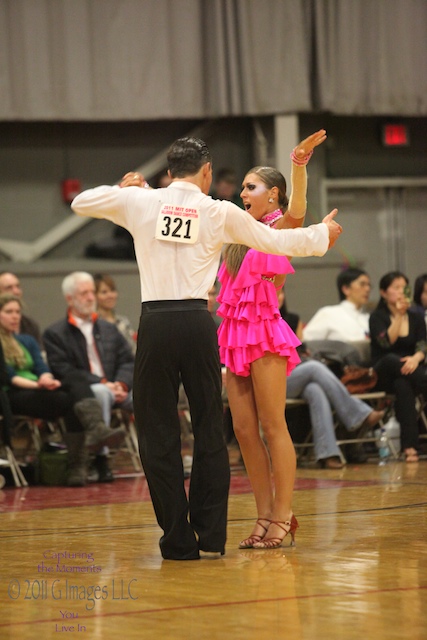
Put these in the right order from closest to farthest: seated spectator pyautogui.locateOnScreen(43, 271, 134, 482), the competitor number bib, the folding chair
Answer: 1. the competitor number bib
2. the folding chair
3. seated spectator pyautogui.locateOnScreen(43, 271, 134, 482)

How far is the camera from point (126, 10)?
10.6m

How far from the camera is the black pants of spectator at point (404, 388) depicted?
300 inches

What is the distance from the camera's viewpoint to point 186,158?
3.90 meters

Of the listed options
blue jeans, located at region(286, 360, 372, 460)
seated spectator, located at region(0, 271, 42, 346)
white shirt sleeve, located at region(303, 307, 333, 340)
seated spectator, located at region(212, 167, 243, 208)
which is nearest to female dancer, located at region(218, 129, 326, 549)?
blue jeans, located at region(286, 360, 372, 460)

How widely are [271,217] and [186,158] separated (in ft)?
1.66

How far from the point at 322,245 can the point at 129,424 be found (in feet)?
13.2

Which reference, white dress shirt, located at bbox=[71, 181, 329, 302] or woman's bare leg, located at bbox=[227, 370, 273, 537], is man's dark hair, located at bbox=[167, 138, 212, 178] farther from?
woman's bare leg, located at bbox=[227, 370, 273, 537]

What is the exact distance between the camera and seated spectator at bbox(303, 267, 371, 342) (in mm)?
8203

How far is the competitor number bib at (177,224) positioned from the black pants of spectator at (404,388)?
422 centimetres

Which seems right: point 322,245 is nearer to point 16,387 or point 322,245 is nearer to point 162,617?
point 162,617

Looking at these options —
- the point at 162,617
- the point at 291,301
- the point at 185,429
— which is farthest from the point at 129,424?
the point at 162,617

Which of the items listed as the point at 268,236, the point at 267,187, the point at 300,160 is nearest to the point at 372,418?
the point at 267,187

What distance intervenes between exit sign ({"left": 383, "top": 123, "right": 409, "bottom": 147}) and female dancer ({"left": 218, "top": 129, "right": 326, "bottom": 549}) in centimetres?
839

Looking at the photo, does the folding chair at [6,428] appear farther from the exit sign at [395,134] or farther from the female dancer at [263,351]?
the exit sign at [395,134]
